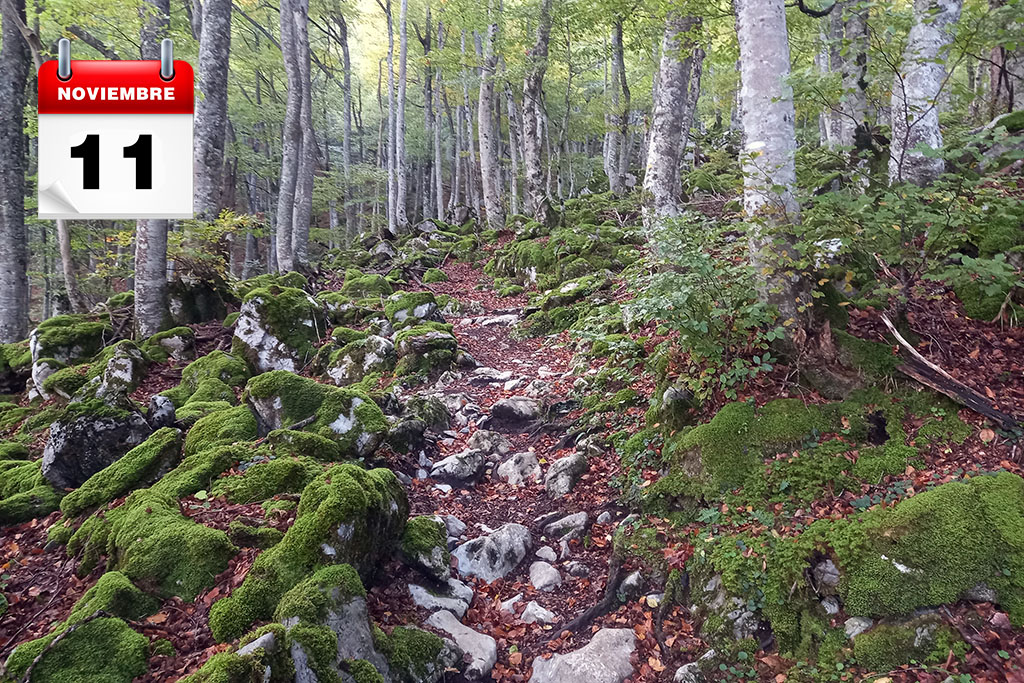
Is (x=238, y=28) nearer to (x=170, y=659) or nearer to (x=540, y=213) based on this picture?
(x=540, y=213)

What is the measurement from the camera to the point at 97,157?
12.6ft

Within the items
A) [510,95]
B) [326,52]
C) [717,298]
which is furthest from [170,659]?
[326,52]

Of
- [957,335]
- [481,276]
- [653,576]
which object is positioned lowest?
[653,576]

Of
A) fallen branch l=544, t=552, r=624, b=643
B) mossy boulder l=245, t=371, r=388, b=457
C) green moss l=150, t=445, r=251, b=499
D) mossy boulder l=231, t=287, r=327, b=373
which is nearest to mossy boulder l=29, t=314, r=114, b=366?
mossy boulder l=231, t=287, r=327, b=373

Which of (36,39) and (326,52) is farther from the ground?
(326,52)

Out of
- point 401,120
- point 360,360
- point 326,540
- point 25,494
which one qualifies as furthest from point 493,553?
point 401,120

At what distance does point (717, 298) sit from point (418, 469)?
11.2ft

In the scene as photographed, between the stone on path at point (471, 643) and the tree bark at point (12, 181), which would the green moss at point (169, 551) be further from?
the tree bark at point (12, 181)

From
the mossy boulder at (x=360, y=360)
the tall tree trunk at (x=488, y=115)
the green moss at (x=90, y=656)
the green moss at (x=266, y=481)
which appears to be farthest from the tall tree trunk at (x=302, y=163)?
the green moss at (x=90, y=656)

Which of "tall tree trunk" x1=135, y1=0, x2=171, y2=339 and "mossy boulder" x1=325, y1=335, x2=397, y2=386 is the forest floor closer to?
"mossy boulder" x1=325, y1=335, x2=397, y2=386

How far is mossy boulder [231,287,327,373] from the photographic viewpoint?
818 centimetres

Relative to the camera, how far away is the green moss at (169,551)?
3322 millimetres

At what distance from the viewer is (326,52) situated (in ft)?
87.9

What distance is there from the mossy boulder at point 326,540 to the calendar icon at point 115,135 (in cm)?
238
